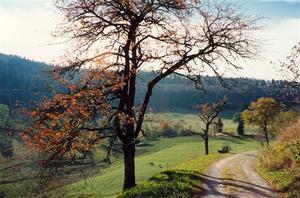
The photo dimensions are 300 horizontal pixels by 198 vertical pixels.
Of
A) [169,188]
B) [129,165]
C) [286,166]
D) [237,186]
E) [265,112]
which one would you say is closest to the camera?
[169,188]

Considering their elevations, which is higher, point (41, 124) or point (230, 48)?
point (230, 48)

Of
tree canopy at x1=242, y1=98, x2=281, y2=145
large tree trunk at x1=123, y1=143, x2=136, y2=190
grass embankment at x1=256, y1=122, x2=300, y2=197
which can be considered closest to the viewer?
grass embankment at x1=256, y1=122, x2=300, y2=197

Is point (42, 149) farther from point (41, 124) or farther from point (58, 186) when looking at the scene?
point (58, 186)

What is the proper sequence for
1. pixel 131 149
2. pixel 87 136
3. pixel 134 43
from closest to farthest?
pixel 87 136, pixel 134 43, pixel 131 149

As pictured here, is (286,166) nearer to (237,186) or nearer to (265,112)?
(237,186)

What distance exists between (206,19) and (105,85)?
8239mm

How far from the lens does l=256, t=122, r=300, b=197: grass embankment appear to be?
1015 inches

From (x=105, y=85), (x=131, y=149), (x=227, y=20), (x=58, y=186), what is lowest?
(x=58, y=186)

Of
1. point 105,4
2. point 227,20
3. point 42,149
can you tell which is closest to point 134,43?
point 105,4

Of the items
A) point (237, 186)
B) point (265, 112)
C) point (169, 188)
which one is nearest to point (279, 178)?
point (237, 186)

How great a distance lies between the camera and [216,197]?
24250 millimetres

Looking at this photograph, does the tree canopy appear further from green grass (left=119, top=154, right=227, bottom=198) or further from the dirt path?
green grass (left=119, top=154, right=227, bottom=198)

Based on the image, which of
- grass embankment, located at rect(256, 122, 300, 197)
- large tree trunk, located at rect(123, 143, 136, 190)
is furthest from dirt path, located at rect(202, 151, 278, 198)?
large tree trunk, located at rect(123, 143, 136, 190)

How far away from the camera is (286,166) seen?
1299 inches
